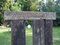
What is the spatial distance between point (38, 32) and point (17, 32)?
0.79 feet

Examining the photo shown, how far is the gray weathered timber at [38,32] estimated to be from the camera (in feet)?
7.75

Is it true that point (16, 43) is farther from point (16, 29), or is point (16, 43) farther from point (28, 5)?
point (28, 5)

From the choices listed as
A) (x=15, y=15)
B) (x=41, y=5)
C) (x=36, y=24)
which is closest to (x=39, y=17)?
(x=36, y=24)

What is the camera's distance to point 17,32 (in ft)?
7.46

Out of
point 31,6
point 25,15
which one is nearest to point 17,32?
point 25,15

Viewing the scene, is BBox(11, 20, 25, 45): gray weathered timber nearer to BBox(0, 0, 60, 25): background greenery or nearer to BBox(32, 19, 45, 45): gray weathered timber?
BBox(32, 19, 45, 45): gray weathered timber

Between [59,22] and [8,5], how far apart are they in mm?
4282

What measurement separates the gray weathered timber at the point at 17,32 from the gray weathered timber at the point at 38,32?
0.14m

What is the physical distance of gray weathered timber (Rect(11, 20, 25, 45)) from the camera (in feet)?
7.42

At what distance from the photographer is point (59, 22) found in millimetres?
17062

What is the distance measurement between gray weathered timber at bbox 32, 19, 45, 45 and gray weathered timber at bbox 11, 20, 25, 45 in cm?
14

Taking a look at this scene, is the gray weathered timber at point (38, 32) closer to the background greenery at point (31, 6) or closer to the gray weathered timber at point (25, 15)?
the gray weathered timber at point (25, 15)

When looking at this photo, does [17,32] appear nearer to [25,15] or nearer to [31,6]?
[25,15]

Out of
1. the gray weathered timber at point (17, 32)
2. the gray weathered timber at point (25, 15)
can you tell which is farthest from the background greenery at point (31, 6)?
the gray weathered timber at point (17, 32)
